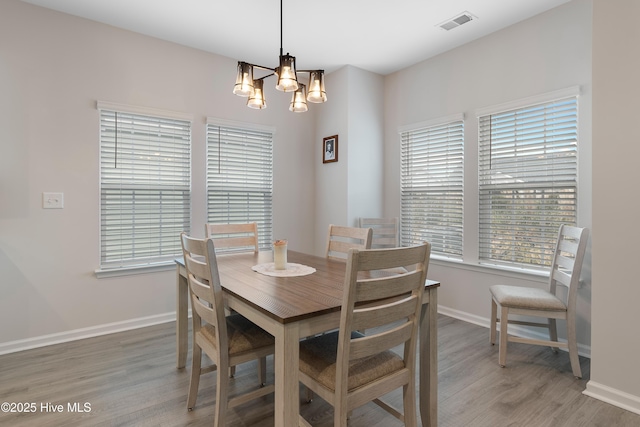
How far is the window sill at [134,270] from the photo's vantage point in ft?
9.87

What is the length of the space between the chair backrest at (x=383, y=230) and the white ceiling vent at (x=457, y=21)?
189cm

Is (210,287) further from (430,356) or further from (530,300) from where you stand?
(530,300)

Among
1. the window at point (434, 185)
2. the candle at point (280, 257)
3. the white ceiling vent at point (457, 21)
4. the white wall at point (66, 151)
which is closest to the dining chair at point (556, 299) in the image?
the window at point (434, 185)

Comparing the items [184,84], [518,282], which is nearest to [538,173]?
[518,282]

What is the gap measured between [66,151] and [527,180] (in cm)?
381

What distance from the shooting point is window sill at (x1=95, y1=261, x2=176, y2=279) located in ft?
9.87

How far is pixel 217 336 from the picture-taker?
5.16 ft

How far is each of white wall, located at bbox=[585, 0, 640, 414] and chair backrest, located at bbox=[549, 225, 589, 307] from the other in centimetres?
21

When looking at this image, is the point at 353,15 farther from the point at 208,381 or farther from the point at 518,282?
the point at 208,381

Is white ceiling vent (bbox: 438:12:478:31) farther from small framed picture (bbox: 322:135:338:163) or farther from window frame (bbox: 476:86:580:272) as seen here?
small framed picture (bbox: 322:135:338:163)

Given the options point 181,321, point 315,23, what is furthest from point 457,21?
point 181,321

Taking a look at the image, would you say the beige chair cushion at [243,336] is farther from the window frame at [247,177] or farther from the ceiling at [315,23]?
the ceiling at [315,23]

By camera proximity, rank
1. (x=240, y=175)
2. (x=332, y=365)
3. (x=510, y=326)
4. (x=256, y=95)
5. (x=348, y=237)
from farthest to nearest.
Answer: (x=240, y=175), (x=510, y=326), (x=348, y=237), (x=256, y=95), (x=332, y=365)

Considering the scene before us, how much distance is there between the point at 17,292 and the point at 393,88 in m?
4.02
